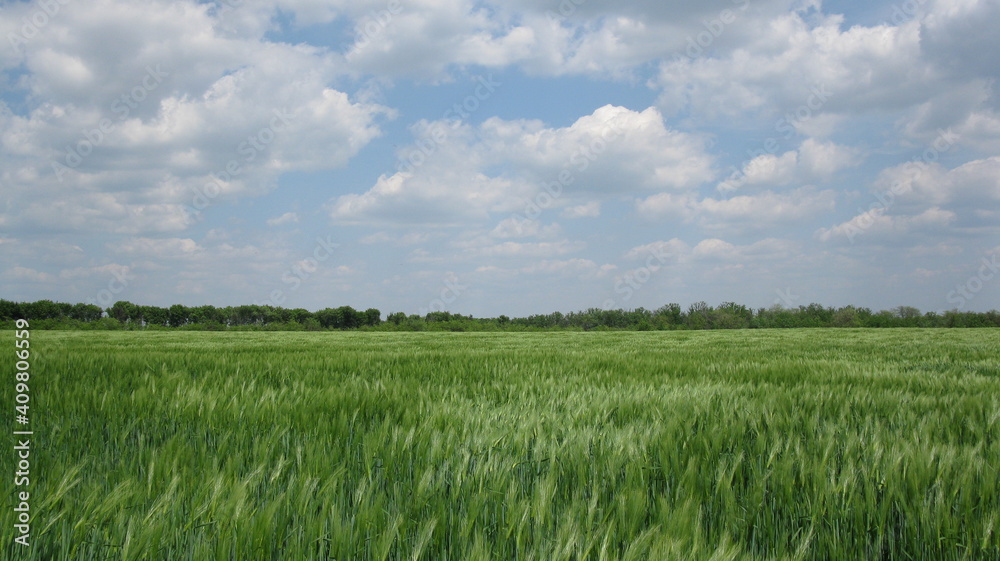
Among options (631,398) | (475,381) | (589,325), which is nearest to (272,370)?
(475,381)

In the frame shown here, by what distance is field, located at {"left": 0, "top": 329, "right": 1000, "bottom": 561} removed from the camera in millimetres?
1285

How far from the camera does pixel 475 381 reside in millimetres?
4648

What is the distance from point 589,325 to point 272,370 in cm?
5469

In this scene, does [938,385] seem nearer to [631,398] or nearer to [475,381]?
[631,398]

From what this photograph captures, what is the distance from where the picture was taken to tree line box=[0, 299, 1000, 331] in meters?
45.5

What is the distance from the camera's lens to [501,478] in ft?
5.53

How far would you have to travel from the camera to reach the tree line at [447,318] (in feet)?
149

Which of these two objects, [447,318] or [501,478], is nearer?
[501,478]

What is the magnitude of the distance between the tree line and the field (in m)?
46.3

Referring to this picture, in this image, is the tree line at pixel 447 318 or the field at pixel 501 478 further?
the tree line at pixel 447 318

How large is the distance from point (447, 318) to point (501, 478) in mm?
57910

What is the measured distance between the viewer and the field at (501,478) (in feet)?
4.22

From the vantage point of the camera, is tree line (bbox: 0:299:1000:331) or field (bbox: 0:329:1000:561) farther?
tree line (bbox: 0:299:1000:331)

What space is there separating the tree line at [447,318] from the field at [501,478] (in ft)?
152
